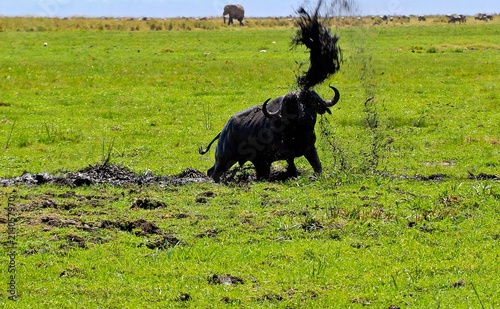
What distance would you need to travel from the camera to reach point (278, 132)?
13.3 m

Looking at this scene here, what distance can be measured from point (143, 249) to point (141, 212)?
1721 millimetres

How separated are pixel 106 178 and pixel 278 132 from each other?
2919 millimetres

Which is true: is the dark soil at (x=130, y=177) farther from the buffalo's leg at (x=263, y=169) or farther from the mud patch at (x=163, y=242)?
the mud patch at (x=163, y=242)

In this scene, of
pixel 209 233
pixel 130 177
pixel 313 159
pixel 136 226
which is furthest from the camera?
pixel 130 177

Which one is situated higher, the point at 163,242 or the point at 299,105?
the point at 299,105

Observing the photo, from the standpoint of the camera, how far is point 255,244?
9.59 meters

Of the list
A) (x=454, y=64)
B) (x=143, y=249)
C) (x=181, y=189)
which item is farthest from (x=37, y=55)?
(x=143, y=249)

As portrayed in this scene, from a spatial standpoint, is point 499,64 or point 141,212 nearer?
point 141,212

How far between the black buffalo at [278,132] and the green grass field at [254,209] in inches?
21.1

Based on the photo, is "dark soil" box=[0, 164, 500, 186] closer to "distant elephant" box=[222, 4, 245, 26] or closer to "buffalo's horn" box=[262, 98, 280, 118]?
"buffalo's horn" box=[262, 98, 280, 118]

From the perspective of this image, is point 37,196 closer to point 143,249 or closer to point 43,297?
point 143,249

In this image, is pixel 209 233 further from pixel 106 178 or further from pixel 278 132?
pixel 106 178

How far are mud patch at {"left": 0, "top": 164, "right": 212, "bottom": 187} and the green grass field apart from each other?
38 cm

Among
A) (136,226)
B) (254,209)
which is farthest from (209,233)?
(254,209)
